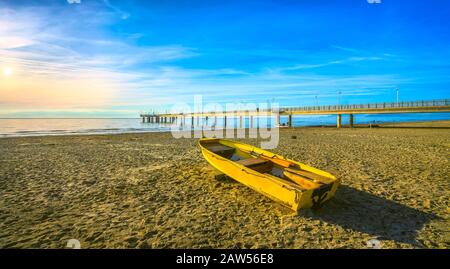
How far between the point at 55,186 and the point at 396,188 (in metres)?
11.7

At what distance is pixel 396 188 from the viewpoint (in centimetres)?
795

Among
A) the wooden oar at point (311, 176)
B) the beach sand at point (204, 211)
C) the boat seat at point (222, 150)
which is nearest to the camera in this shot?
the beach sand at point (204, 211)

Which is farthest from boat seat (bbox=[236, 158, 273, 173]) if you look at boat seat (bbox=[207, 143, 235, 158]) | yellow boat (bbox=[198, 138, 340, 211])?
boat seat (bbox=[207, 143, 235, 158])

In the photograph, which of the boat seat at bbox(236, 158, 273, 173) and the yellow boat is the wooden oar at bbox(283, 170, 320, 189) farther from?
the boat seat at bbox(236, 158, 273, 173)

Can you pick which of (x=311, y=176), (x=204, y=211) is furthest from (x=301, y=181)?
(x=204, y=211)

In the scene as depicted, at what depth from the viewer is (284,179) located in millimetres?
7613

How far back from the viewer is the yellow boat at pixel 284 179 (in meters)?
5.75

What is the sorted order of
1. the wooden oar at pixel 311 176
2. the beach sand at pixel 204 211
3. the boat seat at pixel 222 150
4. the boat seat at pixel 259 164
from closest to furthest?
the beach sand at pixel 204 211
the wooden oar at pixel 311 176
the boat seat at pixel 259 164
the boat seat at pixel 222 150

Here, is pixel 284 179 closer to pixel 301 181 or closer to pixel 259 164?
pixel 301 181

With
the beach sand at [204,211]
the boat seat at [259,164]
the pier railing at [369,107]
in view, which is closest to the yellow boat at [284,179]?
the boat seat at [259,164]

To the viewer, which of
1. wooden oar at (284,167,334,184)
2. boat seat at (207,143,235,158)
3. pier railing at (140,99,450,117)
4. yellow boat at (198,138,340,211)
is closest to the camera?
yellow boat at (198,138,340,211)

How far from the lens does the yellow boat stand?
5750 mm

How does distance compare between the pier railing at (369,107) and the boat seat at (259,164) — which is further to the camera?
the pier railing at (369,107)

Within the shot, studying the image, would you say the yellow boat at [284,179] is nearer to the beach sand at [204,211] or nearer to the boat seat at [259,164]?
the boat seat at [259,164]
